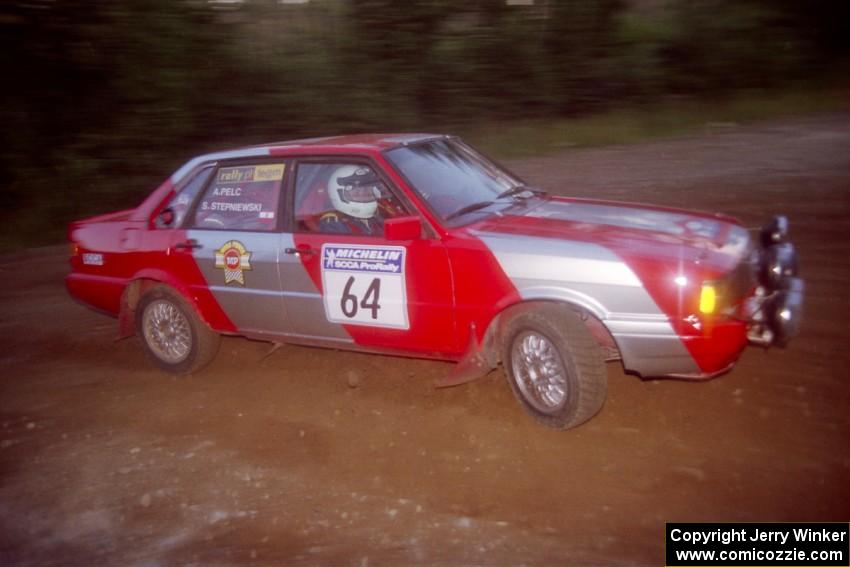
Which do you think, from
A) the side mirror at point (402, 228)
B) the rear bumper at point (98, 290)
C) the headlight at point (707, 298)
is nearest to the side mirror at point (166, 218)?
the rear bumper at point (98, 290)

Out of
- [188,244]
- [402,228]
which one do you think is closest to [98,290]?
[188,244]

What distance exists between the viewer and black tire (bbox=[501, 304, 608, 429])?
192 inches

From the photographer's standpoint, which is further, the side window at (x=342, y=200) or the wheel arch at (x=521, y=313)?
the side window at (x=342, y=200)

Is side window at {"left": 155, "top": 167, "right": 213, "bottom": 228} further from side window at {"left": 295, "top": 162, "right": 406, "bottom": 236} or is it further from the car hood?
the car hood

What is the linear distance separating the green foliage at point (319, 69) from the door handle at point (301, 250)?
8.27 meters

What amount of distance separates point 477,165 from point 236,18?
10.0 m

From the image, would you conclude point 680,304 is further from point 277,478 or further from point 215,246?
point 215,246

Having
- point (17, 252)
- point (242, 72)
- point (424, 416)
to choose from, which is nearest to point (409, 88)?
point (242, 72)

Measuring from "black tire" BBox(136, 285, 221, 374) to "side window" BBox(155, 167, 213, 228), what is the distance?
49 cm

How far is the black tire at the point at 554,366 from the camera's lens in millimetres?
4887

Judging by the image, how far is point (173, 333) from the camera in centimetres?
669

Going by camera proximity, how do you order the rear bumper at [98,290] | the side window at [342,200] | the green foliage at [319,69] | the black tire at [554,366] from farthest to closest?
the green foliage at [319,69] → the rear bumper at [98,290] → the side window at [342,200] → the black tire at [554,366]

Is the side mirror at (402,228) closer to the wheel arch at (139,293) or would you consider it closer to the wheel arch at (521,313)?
the wheel arch at (521,313)

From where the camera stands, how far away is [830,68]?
16078 millimetres
